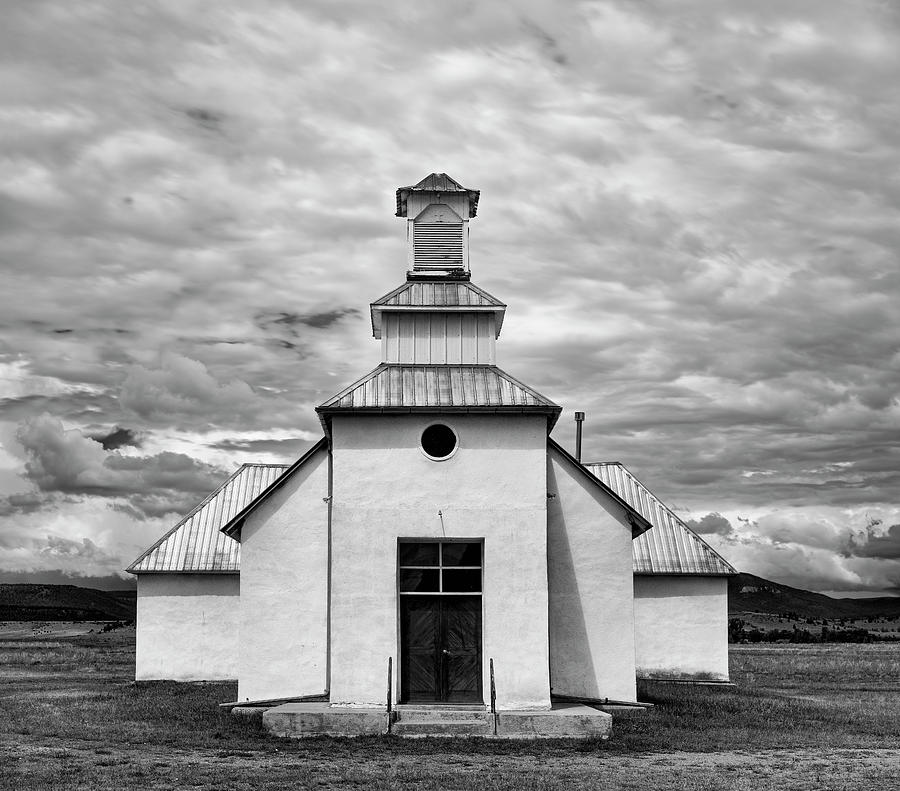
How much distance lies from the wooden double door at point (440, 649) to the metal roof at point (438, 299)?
661 cm

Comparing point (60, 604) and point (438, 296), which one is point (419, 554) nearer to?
point (438, 296)

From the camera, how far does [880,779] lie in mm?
16359

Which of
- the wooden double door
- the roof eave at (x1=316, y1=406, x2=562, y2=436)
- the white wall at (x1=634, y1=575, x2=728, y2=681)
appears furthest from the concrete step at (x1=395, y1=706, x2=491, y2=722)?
the white wall at (x1=634, y1=575, x2=728, y2=681)

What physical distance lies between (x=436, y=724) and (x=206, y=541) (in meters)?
15.7

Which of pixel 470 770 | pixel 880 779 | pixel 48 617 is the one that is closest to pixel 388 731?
pixel 470 770

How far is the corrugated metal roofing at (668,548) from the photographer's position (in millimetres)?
34531

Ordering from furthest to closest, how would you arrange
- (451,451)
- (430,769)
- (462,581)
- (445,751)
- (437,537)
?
1. (451,451)
2. (462,581)
3. (437,537)
4. (445,751)
5. (430,769)

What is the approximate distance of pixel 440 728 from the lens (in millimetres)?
20469

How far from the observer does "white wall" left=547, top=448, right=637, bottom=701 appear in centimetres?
2414

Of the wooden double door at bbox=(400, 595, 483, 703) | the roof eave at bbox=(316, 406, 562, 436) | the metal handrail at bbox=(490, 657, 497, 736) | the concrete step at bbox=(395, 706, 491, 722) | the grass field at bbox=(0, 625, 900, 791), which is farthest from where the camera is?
the roof eave at bbox=(316, 406, 562, 436)

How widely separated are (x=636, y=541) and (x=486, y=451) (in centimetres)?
1410

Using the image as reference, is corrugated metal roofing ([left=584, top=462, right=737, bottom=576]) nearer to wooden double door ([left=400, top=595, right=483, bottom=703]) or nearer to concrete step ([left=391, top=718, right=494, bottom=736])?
wooden double door ([left=400, top=595, right=483, bottom=703])

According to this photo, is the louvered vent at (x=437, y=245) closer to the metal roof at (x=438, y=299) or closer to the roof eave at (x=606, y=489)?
the metal roof at (x=438, y=299)

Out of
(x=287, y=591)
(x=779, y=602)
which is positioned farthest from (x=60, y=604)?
(x=287, y=591)
